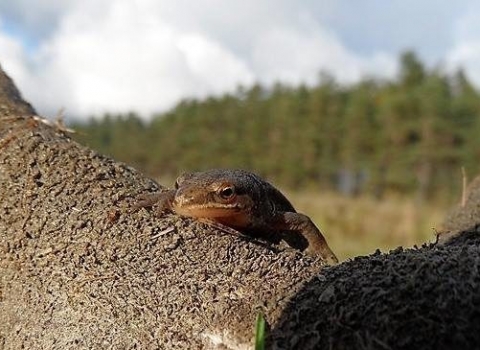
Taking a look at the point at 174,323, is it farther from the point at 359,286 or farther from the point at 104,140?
the point at 104,140

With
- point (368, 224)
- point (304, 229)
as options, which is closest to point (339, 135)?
point (368, 224)

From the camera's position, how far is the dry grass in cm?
1686

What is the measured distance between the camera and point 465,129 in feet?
140

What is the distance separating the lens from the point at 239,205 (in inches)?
127

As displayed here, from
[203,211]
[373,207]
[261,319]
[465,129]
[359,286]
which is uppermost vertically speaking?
[465,129]

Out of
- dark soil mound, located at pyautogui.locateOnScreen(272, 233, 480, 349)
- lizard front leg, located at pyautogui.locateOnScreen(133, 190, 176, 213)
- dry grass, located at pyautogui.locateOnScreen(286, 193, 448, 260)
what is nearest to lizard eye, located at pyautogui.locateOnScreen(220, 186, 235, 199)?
lizard front leg, located at pyautogui.locateOnScreen(133, 190, 176, 213)

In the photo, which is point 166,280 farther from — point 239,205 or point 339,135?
point 339,135

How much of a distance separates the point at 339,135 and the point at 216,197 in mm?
49713

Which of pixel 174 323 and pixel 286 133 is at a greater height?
pixel 286 133

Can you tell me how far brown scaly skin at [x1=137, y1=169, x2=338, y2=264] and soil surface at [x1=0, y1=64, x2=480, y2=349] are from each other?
0.14 metres

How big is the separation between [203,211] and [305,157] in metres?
50.9

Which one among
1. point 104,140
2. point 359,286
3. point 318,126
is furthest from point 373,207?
point 104,140

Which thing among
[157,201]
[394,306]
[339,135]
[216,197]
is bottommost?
[394,306]

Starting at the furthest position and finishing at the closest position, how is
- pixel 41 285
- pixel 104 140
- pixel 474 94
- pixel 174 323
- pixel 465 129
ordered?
pixel 104 140
pixel 474 94
pixel 465 129
pixel 41 285
pixel 174 323
